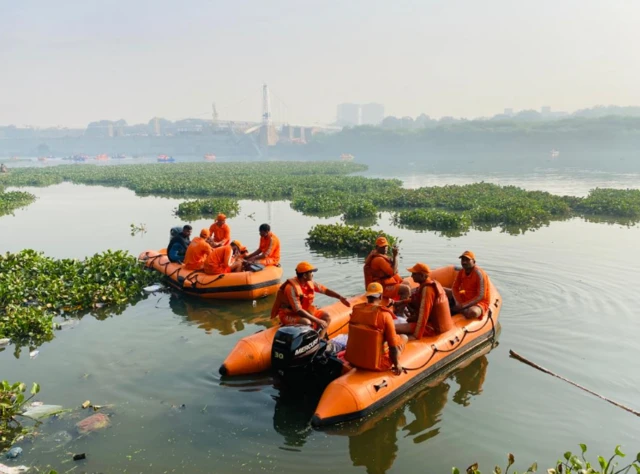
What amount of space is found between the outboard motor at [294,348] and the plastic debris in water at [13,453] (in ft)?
10.5

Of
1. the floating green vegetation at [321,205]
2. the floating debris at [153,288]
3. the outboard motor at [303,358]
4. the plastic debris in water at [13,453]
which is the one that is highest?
the floating green vegetation at [321,205]

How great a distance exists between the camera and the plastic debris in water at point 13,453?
18.8ft

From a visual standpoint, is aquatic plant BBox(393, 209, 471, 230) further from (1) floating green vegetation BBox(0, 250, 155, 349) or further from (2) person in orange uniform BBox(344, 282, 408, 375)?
(2) person in orange uniform BBox(344, 282, 408, 375)

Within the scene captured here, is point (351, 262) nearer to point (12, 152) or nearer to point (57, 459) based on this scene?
point (57, 459)

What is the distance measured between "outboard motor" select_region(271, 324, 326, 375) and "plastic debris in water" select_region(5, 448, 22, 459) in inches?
125

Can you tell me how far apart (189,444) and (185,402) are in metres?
1.03

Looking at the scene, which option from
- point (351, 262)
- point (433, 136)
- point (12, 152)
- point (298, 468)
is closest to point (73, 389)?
point (298, 468)

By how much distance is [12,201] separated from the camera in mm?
29438

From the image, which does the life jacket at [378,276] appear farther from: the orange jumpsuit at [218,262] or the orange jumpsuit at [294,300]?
the orange jumpsuit at [218,262]

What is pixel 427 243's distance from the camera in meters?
17.3

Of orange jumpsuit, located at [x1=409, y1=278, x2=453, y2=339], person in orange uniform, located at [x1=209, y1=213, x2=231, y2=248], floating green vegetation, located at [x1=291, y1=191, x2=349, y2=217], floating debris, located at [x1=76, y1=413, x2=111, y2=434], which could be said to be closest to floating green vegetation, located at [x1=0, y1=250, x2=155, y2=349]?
person in orange uniform, located at [x1=209, y1=213, x2=231, y2=248]

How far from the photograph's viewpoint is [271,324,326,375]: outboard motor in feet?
21.8

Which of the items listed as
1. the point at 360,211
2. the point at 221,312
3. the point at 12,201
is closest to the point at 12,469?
the point at 221,312

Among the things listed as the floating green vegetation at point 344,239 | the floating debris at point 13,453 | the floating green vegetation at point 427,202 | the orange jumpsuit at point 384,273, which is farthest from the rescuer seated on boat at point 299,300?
the floating green vegetation at point 427,202
